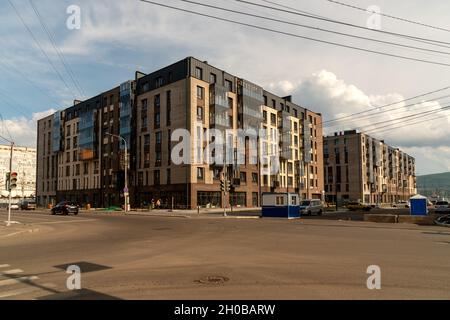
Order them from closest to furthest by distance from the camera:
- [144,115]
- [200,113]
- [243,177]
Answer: [200,113], [144,115], [243,177]

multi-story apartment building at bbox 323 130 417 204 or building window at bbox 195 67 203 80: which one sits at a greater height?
building window at bbox 195 67 203 80

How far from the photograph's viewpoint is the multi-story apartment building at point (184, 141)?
54.9 meters

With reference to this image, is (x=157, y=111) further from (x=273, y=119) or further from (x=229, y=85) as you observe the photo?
(x=273, y=119)

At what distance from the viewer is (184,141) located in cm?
5428

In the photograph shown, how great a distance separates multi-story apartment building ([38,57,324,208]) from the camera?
180ft

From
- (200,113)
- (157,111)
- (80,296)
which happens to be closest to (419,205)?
(80,296)

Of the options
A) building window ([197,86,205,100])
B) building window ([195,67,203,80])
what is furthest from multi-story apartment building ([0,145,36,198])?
building window ([195,67,203,80])

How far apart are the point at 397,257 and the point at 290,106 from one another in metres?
72.3

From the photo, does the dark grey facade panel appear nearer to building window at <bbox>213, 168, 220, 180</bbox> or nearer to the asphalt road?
building window at <bbox>213, 168, 220, 180</bbox>

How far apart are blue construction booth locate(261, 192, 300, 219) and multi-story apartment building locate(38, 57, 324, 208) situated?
431 inches

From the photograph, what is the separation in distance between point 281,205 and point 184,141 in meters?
24.4
